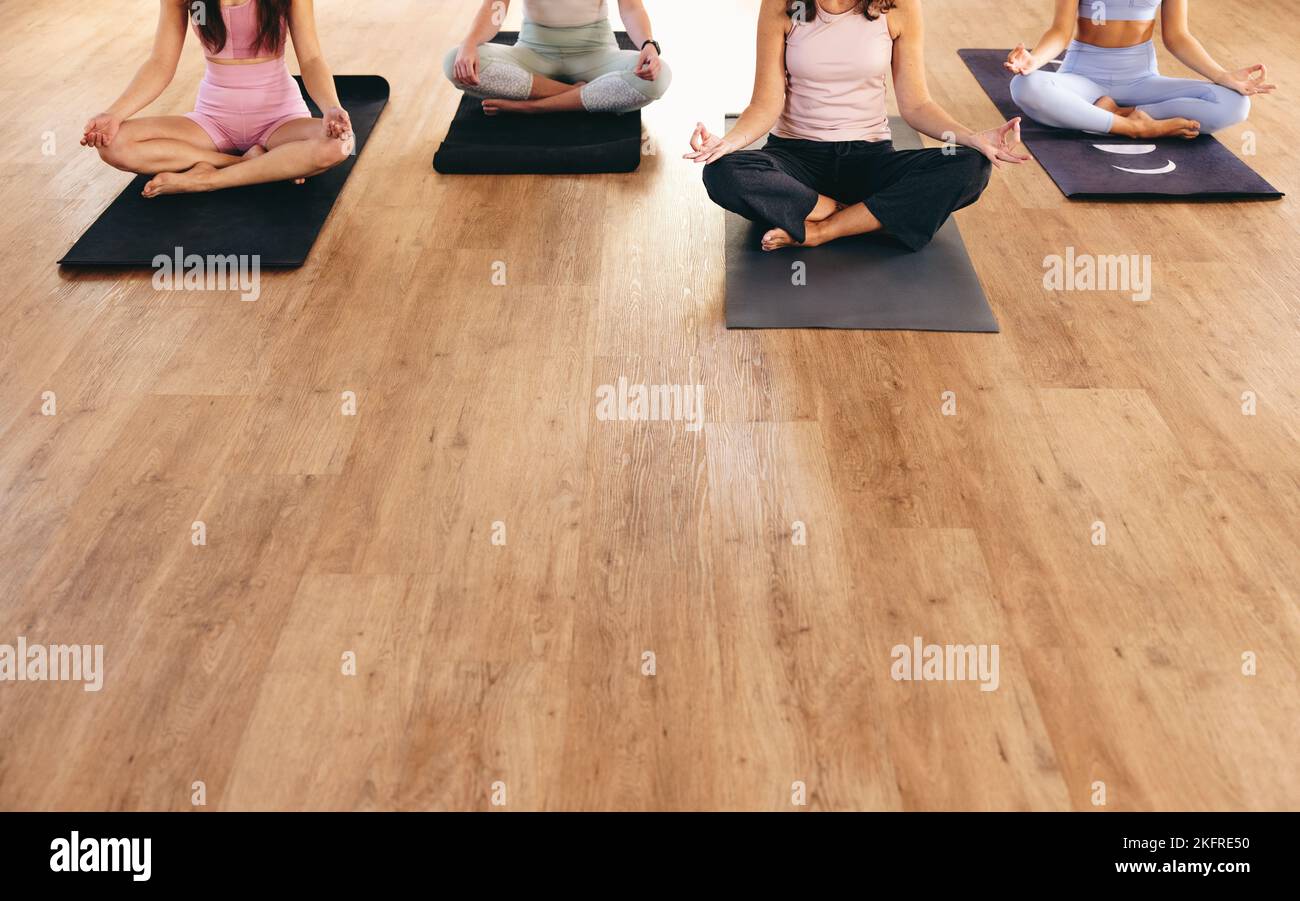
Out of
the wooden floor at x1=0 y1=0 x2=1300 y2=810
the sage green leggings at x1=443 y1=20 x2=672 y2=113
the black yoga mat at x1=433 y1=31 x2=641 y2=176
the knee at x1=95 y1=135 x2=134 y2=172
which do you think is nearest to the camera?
the wooden floor at x1=0 y1=0 x2=1300 y2=810

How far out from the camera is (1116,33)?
11.4ft

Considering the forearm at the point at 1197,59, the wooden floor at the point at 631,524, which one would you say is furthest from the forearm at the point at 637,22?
the forearm at the point at 1197,59

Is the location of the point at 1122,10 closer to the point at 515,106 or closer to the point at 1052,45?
the point at 1052,45

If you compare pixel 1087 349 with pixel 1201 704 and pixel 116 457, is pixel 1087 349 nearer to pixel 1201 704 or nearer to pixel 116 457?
pixel 1201 704

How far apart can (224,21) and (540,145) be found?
0.95 meters

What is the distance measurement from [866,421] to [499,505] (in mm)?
783

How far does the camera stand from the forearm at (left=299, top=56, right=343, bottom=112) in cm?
314

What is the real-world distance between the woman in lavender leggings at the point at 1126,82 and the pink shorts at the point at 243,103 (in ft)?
7.38

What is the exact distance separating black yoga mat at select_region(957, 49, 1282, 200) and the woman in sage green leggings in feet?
4.06

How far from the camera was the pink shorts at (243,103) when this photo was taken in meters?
3.19

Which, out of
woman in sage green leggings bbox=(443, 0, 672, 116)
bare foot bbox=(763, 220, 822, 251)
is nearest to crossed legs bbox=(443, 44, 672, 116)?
woman in sage green leggings bbox=(443, 0, 672, 116)

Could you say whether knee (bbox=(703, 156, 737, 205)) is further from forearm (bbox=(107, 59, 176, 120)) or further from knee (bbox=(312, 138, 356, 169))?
forearm (bbox=(107, 59, 176, 120))

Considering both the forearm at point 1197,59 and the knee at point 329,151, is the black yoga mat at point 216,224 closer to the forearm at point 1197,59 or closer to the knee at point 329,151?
the knee at point 329,151
